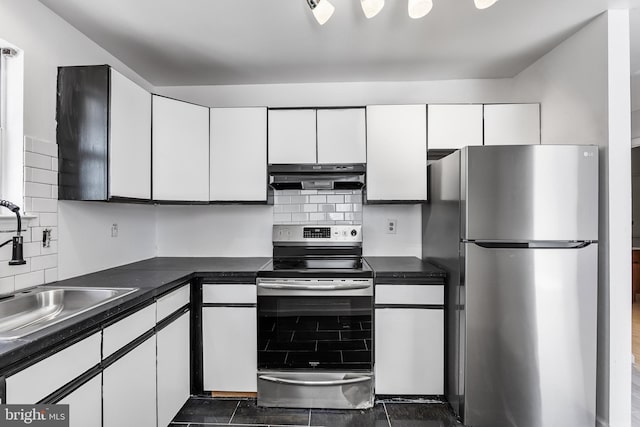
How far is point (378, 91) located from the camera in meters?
3.05

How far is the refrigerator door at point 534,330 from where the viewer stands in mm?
1992

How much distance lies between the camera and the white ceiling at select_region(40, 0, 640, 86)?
77.6 inches

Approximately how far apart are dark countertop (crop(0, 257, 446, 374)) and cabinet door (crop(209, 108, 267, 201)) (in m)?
0.62

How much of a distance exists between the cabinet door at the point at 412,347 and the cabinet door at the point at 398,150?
35.1 inches

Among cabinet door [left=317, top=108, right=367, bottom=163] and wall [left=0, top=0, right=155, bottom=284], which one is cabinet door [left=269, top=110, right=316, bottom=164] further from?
wall [left=0, top=0, right=155, bottom=284]

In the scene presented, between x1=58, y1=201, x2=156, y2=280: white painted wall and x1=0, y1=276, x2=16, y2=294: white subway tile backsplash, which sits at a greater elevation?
x1=58, y1=201, x2=156, y2=280: white painted wall

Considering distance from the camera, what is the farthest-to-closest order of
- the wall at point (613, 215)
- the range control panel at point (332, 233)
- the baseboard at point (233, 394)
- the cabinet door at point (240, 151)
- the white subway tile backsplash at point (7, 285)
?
the range control panel at point (332, 233) < the cabinet door at point (240, 151) < the baseboard at point (233, 394) < the wall at point (613, 215) < the white subway tile backsplash at point (7, 285)

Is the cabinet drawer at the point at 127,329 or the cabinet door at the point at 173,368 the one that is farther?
the cabinet door at the point at 173,368

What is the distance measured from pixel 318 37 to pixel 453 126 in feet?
4.01

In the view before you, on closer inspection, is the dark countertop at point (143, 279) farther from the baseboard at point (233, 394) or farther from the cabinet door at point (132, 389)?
the baseboard at point (233, 394)

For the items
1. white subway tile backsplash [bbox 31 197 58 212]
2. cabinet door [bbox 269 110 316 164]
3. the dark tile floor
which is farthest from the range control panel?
white subway tile backsplash [bbox 31 197 58 212]

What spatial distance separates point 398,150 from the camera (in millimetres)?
2676

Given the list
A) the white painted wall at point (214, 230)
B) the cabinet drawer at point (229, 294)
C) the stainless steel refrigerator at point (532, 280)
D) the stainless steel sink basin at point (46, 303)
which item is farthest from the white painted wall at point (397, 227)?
the stainless steel sink basin at point (46, 303)

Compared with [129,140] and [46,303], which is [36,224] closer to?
[46,303]
